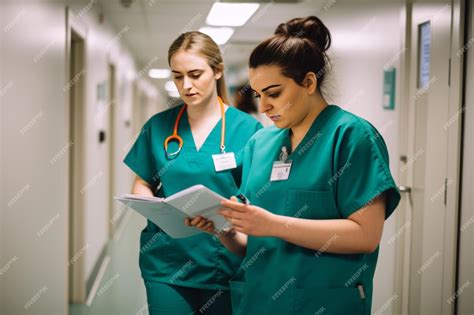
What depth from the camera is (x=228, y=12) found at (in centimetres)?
194

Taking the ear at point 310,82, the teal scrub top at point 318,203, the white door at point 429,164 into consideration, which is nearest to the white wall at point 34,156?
the teal scrub top at point 318,203

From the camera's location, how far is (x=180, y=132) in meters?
1.67

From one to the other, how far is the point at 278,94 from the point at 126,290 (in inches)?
46.1

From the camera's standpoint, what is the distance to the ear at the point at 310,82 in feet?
3.94

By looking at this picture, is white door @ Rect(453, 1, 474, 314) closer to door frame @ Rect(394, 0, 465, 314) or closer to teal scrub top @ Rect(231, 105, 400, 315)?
door frame @ Rect(394, 0, 465, 314)

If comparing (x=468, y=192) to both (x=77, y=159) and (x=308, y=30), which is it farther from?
(x=77, y=159)

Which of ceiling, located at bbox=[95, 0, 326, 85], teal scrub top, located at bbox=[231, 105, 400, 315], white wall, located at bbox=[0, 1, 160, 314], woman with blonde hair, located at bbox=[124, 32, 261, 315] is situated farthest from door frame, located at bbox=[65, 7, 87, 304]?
teal scrub top, located at bbox=[231, 105, 400, 315]

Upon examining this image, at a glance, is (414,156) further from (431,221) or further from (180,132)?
(180,132)

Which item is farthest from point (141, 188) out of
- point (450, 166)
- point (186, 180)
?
point (450, 166)

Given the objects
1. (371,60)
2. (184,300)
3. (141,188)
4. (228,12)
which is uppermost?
(228,12)

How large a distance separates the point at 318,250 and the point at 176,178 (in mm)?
573

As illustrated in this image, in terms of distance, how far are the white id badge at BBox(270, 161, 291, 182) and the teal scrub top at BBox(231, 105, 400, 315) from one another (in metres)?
0.01

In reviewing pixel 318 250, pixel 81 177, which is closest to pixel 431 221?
pixel 318 250

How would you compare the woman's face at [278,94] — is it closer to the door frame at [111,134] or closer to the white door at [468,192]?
the white door at [468,192]
